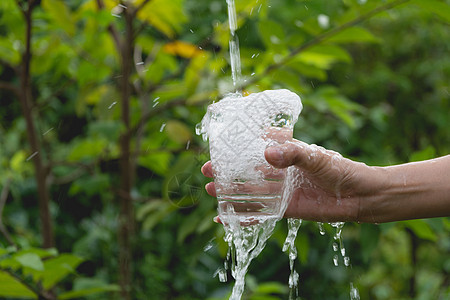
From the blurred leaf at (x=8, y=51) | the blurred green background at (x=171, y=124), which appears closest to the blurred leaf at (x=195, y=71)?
the blurred green background at (x=171, y=124)

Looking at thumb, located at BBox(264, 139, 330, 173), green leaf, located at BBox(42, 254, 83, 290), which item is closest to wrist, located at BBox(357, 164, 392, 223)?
thumb, located at BBox(264, 139, 330, 173)

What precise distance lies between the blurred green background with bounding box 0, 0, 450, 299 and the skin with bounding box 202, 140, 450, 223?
0.23 metres

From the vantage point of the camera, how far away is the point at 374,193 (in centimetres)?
106

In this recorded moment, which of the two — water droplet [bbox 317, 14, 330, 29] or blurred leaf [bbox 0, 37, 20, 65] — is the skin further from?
blurred leaf [bbox 0, 37, 20, 65]

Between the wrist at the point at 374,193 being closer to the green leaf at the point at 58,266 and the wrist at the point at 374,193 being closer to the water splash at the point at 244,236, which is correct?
the water splash at the point at 244,236

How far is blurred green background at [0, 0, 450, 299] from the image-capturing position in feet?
4.66

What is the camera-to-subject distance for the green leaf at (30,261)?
3.06 ft

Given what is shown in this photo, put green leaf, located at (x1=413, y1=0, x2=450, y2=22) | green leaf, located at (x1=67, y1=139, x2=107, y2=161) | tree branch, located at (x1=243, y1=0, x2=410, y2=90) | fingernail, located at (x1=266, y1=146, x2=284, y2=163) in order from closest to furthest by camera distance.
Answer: fingernail, located at (x1=266, y1=146, x2=284, y2=163) < green leaf, located at (x1=413, y1=0, x2=450, y2=22) < tree branch, located at (x1=243, y1=0, x2=410, y2=90) < green leaf, located at (x1=67, y1=139, x2=107, y2=161)

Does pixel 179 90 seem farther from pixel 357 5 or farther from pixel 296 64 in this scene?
pixel 357 5

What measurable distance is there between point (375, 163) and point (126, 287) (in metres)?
0.82

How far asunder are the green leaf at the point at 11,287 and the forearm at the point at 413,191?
71cm

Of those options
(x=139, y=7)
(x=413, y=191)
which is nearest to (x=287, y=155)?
(x=413, y=191)

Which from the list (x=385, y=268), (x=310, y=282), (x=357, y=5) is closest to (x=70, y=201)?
(x=310, y=282)

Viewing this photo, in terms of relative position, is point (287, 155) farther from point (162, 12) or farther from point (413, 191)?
point (162, 12)
